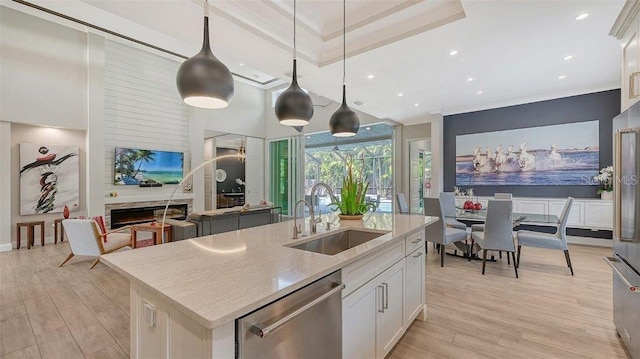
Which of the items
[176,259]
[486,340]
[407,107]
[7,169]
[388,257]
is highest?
[407,107]

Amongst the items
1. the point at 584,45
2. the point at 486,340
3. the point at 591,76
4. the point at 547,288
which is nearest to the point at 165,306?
the point at 486,340

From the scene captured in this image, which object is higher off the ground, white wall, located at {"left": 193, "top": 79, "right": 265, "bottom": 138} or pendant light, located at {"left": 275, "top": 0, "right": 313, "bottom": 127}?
white wall, located at {"left": 193, "top": 79, "right": 265, "bottom": 138}

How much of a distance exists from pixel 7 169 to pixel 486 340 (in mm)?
7567

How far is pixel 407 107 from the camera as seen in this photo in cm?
612

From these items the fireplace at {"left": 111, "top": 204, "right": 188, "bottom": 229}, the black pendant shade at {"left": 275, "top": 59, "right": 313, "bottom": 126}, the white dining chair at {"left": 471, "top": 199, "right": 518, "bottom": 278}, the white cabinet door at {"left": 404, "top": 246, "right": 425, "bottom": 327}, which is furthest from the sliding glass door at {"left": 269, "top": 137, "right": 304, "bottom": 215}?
the black pendant shade at {"left": 275, "top": 59, "right": 313, "bottom": 126}

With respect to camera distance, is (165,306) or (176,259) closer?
(165,306)

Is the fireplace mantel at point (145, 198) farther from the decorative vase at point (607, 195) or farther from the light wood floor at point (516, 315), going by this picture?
the decorative vase at point (607, 195)

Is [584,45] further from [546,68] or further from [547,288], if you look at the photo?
[547,288]

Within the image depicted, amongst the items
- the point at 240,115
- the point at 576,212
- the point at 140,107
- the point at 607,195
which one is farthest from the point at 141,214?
the point at 607,195

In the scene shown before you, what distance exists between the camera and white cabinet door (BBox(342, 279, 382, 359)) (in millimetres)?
1457

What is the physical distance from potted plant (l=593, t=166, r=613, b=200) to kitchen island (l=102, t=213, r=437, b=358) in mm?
5202

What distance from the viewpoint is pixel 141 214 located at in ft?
21.7

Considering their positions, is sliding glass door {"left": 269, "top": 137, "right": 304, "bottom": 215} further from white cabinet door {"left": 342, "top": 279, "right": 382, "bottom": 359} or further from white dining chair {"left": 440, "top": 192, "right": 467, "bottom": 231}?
white cabinet door {"left": 342, "top": 279, "right": 382, "bottom": 359}

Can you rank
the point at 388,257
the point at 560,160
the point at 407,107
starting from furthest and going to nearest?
the point at 407,107 < the point at 560,160 < the point at 388,257
